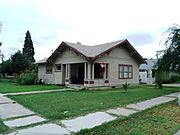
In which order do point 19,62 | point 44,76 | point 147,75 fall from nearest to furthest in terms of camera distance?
point 44,76
point 147,75
point 19,62

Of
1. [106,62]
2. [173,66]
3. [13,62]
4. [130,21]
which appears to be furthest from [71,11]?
[13,62]

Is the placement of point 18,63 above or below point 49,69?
above

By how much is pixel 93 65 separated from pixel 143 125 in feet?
39.1

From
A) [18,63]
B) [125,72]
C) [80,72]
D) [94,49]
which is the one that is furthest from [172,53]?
[18,63]

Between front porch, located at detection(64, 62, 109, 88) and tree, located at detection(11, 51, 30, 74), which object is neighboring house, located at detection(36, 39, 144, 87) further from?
tree, located at detection(11, 51, 30, 74)

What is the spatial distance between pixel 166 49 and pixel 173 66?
5.32ft

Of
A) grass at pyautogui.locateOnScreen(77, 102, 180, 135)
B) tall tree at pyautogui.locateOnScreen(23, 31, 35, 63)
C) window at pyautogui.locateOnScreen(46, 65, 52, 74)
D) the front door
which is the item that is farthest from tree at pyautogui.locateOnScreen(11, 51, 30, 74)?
grass at pyautogui.locateOnScreen(77, 102, 180, 135)

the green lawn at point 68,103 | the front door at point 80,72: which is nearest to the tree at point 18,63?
the front door at point 80,72

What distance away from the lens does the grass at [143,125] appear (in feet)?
17.1

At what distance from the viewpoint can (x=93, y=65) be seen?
17562mm

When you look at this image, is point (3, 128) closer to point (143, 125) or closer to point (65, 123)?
point (65, 123)

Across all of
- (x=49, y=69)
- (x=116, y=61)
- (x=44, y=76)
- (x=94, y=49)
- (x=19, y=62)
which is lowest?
(x=44, y=76)

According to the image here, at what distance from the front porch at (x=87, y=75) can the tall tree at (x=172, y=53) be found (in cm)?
535

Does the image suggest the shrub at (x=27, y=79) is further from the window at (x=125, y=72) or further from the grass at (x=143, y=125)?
the grass at (x=143, y=125)
